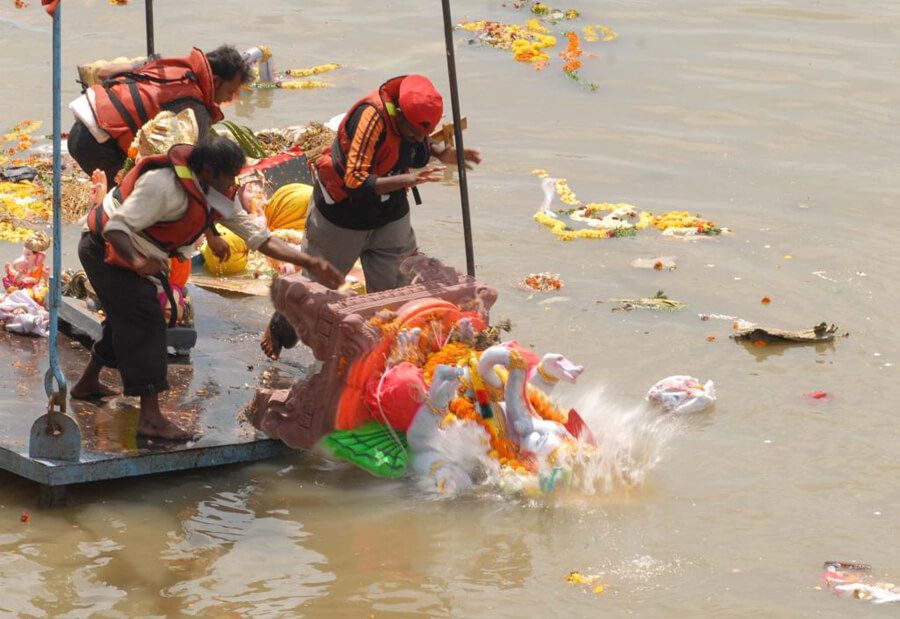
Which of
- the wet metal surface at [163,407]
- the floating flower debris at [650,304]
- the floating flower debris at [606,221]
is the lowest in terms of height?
the wet metal surface at [163,407]

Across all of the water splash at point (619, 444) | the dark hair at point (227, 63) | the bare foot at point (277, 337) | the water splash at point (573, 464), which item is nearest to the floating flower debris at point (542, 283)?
the water splash at point (619, 444)

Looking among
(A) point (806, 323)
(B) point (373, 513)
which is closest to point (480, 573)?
(B) point (373, 513)

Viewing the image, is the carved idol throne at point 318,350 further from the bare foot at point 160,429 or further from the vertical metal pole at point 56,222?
the vertical metal pole at point 56,222

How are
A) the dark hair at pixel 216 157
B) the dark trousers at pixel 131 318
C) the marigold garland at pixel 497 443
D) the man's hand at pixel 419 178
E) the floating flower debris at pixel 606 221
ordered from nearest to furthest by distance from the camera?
the dark hair at pixel 216 157 → the dark trousers at pixel 131 318 → the marigold garland at pixel 497 443 → the man's hand at pixel 419 178 → the floating flower debris at pixel 606 221

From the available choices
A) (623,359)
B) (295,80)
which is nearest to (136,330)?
(623,359)

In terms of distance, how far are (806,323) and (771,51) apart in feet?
25.8

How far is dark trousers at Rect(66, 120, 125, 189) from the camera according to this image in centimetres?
790

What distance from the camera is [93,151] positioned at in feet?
26.0

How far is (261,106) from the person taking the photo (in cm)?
1416

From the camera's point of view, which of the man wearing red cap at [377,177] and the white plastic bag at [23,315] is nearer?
the man wearing red cap at [377,177]

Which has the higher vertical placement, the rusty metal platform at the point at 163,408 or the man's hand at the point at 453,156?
the man's hand at the point at 453,156

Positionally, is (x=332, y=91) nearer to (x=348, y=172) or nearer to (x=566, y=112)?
(x=566, y=112)

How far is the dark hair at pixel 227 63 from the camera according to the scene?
7.58m

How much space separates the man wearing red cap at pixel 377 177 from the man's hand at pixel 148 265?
3.76ft
